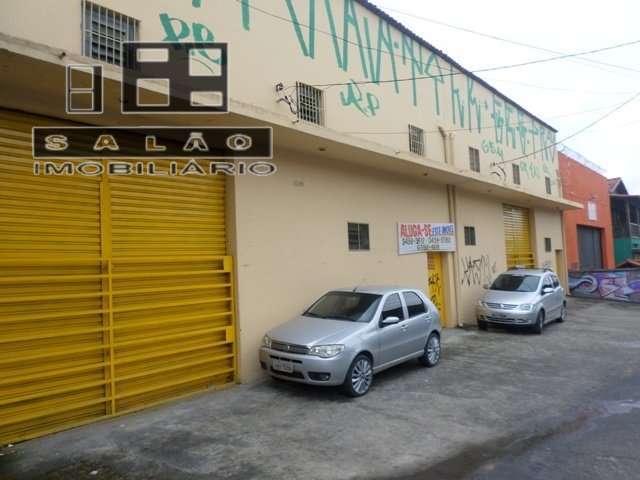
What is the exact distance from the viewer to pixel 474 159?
15.4 meters

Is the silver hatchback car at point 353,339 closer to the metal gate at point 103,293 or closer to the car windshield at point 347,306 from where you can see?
the car windshield at point 347,306

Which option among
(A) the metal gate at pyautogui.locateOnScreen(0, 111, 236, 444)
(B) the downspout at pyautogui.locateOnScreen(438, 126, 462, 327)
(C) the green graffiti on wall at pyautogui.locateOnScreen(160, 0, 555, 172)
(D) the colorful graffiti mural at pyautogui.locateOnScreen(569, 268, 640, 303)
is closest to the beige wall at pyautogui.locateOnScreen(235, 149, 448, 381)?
(A) the metal gate at pyautogui.locateOnScreen(0, 111, 236, 444)

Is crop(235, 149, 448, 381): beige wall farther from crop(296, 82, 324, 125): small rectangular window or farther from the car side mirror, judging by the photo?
the car side mirror

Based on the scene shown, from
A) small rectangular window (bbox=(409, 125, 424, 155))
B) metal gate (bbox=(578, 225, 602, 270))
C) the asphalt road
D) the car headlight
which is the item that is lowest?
the asphalt road

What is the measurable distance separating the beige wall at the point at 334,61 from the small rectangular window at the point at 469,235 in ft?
6.83

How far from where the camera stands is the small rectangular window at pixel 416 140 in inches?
483

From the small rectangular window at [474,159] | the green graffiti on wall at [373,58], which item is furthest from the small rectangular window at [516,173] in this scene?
the small rectangular window at [474,159]

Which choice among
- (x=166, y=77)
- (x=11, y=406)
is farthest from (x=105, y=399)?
(x=166, y=77)

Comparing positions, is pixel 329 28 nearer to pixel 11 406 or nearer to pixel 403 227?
pixel 403 227

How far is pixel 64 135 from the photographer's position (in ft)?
20.1

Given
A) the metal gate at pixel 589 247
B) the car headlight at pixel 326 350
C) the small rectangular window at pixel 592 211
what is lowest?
the car headlight at pixel 326 350

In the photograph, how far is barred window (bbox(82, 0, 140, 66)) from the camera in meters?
6.02

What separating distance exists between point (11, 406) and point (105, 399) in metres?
1.07

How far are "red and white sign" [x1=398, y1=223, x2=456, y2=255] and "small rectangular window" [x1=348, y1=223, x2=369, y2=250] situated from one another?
140 cm
